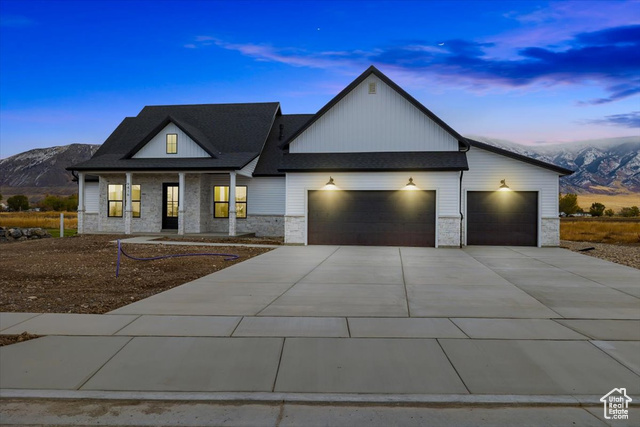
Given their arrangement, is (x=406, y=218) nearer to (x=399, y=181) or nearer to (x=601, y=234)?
(x=399, y=181)

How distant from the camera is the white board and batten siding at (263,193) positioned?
1023 inches

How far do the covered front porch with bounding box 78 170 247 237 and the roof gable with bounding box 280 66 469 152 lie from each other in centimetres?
770

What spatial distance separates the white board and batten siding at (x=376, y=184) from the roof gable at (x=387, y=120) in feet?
4.78

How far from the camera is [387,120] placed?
68.8ft

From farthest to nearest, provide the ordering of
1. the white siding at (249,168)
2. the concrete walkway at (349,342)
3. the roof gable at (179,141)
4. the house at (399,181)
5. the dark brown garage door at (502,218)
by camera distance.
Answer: the roof gable at (179,141) < the white siding at (249,168) < the dark brown garage door at (502,218) < the house at (399,181) < the concrete walkway at (349,342)

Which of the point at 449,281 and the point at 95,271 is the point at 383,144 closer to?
the point at 449,281

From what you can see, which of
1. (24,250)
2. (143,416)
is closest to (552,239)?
(143,416)

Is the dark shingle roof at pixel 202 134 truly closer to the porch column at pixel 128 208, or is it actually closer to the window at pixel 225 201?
the porch column at pixel 128 208

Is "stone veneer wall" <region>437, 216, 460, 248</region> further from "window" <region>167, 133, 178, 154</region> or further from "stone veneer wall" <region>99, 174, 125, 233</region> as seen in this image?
"stone veneer wall" <region>99, 174, 125, 233</region>

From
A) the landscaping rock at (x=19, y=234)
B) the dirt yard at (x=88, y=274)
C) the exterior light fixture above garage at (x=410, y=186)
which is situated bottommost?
the dirt yard at (x=88, y=274)

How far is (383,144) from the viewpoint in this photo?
69.2ft

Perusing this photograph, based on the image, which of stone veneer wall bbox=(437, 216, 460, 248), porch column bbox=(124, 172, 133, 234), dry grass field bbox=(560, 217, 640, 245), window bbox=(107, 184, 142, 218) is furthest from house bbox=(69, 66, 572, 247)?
dry grass field bbox=(560, 217, 640, 245)

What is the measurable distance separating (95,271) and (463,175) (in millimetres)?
16574

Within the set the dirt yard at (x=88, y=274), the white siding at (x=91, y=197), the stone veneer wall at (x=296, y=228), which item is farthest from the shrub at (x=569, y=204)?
the white siding at (x=91, y=197)
